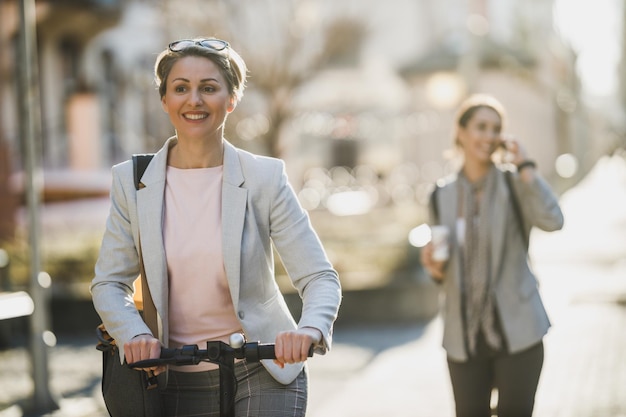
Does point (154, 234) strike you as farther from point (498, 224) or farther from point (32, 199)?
point (32, 199)

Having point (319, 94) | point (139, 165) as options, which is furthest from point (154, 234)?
point (319, 94)

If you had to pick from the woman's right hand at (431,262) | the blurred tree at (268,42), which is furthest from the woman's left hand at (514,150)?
the blurred tree at (268,42)

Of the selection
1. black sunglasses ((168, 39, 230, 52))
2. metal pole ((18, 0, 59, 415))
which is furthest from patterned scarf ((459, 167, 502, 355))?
metal pole ((18, 0, 59, 415))

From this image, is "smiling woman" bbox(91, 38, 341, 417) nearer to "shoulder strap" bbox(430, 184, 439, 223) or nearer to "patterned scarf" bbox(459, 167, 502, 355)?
"patterned scarf" bbox(459, 167, 502, 355)

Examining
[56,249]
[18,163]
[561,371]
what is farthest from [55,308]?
[18,163]

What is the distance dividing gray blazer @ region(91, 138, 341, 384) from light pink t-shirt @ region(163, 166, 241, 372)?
5 cm

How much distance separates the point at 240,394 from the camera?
3.25 meters

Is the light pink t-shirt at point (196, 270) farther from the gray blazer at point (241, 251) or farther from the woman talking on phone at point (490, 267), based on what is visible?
the woman talking on phone at point (490, 267)

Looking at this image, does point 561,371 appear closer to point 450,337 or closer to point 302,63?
point 450,337

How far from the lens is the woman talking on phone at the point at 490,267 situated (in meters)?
4.84

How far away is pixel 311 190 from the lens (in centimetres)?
3142

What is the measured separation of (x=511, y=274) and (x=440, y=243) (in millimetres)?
353

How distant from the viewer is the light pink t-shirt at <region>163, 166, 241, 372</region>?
10.6 feet

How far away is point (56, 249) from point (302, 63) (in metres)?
6.27
